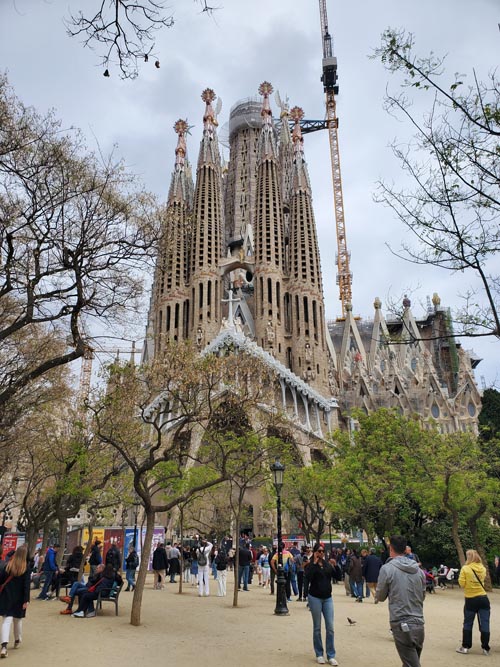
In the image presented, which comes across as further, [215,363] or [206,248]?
[206,248]

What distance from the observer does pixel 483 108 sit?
22.9ft

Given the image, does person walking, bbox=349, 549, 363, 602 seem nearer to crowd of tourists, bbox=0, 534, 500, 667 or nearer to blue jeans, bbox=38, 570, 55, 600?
crowd of tourists, bbox=0, 534, 500, 667

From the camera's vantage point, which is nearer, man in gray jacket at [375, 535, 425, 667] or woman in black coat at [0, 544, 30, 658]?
man in gray jacket at [375, 535, 425, 667]

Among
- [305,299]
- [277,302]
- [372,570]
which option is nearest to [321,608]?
[372,570]

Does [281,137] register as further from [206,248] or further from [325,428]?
[325,428]

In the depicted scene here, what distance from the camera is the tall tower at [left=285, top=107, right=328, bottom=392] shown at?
143ft

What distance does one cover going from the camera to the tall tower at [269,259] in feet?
144

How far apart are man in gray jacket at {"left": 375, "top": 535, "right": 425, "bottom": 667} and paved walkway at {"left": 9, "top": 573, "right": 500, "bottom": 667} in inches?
99.6

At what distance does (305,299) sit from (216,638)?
3816 cm

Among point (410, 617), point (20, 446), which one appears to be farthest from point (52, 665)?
point (20, 446)

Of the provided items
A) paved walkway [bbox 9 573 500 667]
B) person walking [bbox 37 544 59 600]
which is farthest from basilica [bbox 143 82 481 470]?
paved walkway [bbox 9 573 500 667]

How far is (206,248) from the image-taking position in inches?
1845

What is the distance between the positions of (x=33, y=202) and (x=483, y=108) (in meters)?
6.78

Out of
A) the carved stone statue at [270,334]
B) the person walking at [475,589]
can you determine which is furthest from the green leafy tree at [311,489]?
the carved stone statue at [270,334]
